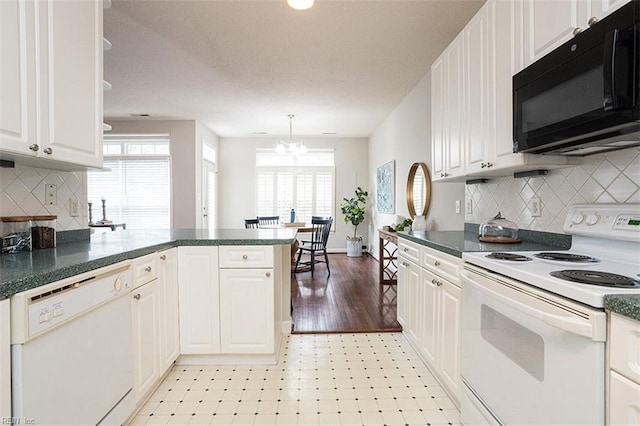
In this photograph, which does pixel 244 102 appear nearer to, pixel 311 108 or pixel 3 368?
pixel 311 108

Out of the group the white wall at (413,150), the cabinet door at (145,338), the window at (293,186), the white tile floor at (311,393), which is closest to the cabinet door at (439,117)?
the white wall at (413,150)

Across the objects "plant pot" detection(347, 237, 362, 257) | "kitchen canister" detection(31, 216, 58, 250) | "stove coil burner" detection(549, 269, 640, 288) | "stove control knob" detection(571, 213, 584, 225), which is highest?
"stove control knob" detection(571, 213, 584, 225)

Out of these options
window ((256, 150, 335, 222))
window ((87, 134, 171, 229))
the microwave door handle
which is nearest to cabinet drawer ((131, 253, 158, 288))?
the microwave door handle

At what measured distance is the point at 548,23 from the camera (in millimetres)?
1339

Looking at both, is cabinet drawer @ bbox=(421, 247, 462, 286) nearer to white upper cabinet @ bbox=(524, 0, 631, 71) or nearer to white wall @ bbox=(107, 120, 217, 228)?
white upper cabinet @ bbox=(524, 0, 631, 71)

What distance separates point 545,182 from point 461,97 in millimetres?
760

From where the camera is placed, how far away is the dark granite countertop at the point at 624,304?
2.41 ft

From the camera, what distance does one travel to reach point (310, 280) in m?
4.50

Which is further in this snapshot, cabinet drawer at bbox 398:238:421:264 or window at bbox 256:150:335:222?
window at bbox 256:150:335:222

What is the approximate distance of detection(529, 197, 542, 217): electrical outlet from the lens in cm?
177

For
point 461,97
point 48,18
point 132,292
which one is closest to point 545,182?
point 461,97

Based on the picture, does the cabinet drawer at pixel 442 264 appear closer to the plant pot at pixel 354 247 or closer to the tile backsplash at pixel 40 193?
the tile backsplash at pixel 40 193

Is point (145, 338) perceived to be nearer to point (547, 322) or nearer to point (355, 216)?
point (547, 322)

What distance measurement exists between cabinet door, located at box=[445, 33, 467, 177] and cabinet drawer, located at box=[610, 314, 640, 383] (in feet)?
4.72
